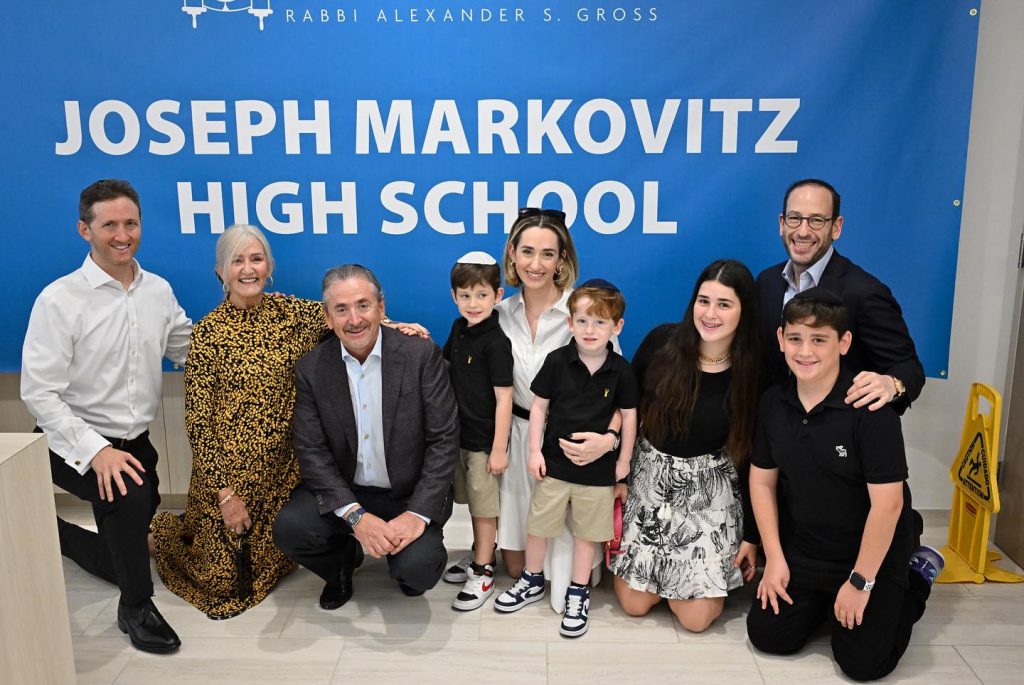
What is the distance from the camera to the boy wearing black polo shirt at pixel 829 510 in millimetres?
2295

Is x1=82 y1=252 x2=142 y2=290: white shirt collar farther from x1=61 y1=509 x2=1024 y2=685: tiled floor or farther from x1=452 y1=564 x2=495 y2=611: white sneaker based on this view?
x1=452 y1=564 x2=495 y2=611: white sneaker

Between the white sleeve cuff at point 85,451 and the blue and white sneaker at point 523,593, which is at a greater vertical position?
the white sleeve cuff at point 85,451

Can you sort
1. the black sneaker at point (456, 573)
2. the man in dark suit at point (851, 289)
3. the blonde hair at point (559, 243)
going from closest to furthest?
1. the man in dark suit at point (851, 289)
2. the blonde hair at point (559, 243)
3. the black sneaker at point (456, 573)

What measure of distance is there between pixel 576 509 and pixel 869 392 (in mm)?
939

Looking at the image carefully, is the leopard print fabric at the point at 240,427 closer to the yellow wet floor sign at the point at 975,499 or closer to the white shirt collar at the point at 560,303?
the white shirt collar at the point at 560,303

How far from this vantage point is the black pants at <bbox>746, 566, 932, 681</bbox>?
2.37 meters

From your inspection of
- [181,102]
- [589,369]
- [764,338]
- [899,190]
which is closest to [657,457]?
[589,369]

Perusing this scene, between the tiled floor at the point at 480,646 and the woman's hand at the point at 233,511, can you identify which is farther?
the woman's hand at the point at 233,511

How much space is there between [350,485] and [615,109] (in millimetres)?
1679

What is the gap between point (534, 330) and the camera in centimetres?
270

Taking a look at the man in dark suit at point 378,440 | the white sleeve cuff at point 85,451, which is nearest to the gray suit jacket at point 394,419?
the man in dark suit at point 378,440

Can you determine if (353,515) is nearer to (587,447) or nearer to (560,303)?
(587,447)

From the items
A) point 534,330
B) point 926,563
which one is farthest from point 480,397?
point 926,563

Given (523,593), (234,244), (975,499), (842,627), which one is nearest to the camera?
(842,627)
